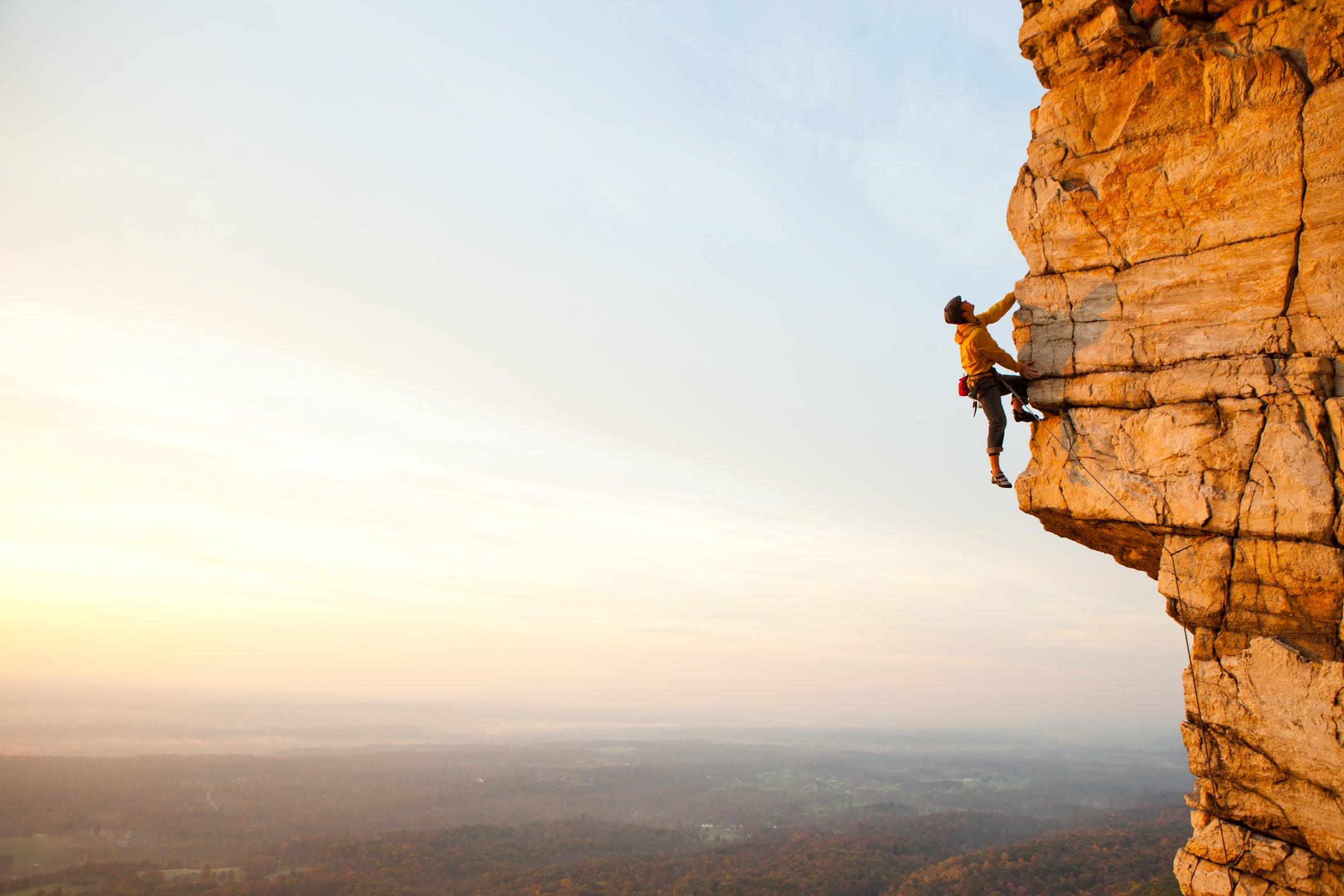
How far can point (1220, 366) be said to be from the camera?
7426 mm

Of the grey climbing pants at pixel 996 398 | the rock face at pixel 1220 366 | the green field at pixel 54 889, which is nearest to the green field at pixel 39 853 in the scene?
the green field at pixel 54 889

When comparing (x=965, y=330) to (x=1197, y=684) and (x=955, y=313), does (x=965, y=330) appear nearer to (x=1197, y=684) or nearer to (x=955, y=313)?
(x=955, y=313)

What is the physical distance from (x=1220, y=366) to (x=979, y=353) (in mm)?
2487

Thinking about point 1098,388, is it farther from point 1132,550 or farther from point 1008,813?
point 1008,813

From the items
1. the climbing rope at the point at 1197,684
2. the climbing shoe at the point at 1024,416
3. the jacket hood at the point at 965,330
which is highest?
the jacket hood at the point at 965,330

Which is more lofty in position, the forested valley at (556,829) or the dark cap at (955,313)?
the dark cap at (955,313)

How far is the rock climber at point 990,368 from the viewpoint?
28.8ft

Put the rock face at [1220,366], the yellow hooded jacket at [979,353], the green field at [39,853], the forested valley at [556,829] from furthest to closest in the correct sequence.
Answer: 1. the green field at [39,853]
2. the forested valley at [556,829]
3. the yellow hooded jacket at [979,353]
4. the rock face at [1220,366]

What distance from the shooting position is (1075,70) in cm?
850

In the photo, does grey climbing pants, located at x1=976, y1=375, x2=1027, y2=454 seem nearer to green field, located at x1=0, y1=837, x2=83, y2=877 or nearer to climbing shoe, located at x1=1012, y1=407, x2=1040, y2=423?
climbing shoe, located at x1=1012, y1=407, x2=1040, y2=423

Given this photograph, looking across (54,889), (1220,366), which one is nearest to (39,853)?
(54,889)

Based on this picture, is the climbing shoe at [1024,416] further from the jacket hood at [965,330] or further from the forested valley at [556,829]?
the forested valley at [556,829]

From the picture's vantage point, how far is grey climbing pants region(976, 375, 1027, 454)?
8.85 metres

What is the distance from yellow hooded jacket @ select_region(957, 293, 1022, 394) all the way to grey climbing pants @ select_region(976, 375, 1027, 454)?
0.11 metres
